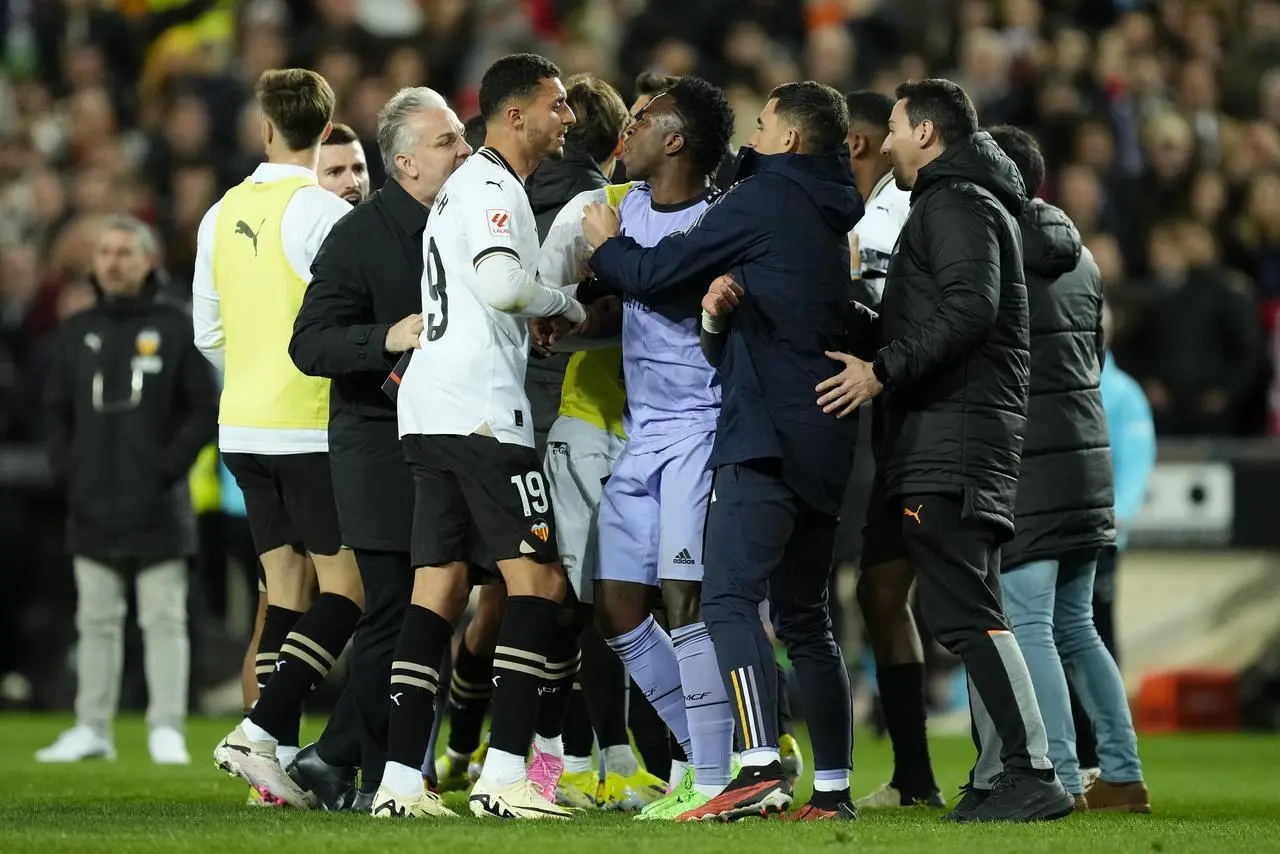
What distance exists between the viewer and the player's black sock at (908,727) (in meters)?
7.46

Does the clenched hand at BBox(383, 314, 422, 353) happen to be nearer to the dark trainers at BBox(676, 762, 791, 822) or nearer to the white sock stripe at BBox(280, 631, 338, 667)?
the white sock stripe at BBox(280, 631, 338, 667)

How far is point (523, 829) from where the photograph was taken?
5.98 meters

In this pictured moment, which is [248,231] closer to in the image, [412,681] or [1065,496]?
[412,681]

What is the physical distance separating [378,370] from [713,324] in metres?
1.14

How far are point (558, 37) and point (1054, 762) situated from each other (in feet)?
36.7

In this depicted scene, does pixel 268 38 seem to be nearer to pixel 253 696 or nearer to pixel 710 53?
pixel 710 53

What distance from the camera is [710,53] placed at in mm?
16406

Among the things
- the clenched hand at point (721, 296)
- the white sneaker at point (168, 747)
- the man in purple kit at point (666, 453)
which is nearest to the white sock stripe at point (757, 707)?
the man in purple kit at point (666, 453)

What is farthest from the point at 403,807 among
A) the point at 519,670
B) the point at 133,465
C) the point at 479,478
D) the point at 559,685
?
the point at 133,465

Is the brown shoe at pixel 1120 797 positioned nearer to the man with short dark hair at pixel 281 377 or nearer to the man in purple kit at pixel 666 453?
the man in purple kit at pixel 666 453

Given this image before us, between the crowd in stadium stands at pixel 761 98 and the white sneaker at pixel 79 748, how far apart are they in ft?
12.2

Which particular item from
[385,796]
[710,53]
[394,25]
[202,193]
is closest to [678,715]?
[385,796]

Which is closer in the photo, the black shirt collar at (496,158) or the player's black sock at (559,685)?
the black shirt collar at (496,158)

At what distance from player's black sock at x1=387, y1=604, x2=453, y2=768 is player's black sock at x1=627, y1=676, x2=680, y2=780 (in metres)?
1.35
